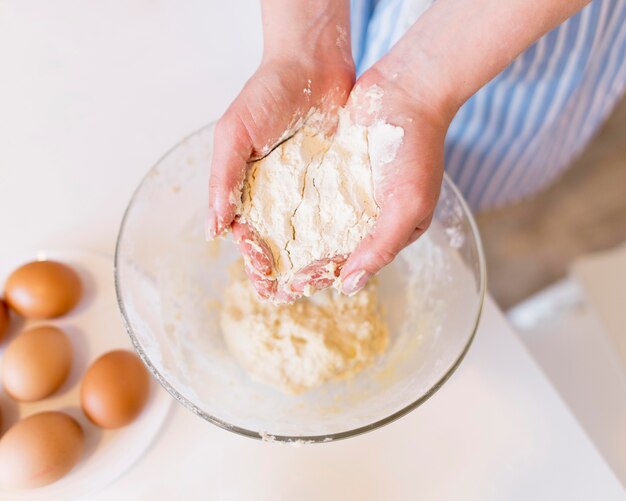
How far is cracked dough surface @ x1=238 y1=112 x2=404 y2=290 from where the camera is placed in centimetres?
81

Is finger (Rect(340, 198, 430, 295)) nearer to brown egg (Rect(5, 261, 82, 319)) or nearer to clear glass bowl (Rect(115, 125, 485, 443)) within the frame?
clear glass bowl (Rect(115, 125, 485, 443))

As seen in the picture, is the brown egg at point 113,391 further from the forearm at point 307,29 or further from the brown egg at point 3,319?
the forearm at point 307,29

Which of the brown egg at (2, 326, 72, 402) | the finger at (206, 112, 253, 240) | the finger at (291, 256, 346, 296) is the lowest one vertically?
the finger at (291, 256, 346, 296)

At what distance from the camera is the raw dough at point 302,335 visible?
902mm

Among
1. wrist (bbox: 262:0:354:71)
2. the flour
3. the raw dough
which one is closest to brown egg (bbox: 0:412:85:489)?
the raw dough

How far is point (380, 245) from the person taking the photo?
78 centimetres

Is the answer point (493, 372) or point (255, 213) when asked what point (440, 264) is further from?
point (255, 213)

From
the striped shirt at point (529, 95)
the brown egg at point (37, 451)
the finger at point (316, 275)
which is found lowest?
the striped shirt at point (529, 95)

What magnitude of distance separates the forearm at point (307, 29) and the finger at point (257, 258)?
27 cm

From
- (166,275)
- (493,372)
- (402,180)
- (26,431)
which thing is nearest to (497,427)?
(493,372)

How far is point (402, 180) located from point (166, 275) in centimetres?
38

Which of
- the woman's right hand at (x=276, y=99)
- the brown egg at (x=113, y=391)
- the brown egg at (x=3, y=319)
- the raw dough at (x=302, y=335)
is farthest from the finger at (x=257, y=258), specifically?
the brown egg at (x=3, y=319)

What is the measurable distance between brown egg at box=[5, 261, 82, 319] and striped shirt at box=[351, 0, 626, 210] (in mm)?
617

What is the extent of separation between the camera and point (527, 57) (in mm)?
1018
